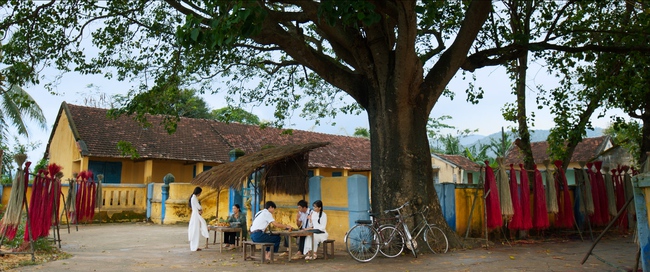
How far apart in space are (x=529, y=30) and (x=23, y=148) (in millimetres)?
29585

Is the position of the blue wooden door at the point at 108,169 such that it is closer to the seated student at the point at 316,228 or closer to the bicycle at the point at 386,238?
the seated student at the point at 316,228

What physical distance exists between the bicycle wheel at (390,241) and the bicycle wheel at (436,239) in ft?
Answer: 1.75

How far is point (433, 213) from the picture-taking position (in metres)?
9.53

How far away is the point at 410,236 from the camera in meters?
8.96

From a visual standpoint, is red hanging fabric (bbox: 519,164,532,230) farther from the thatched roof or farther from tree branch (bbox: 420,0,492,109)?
the thatched roof

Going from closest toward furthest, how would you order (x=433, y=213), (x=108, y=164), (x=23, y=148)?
(x=433, y=213) → (x=108, y=164) → (x=23, y=148)

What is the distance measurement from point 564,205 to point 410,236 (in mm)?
5527

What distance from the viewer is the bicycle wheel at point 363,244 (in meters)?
8.66

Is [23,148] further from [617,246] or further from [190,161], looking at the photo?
[617,246]

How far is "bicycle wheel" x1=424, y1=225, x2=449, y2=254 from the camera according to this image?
9.30 meters

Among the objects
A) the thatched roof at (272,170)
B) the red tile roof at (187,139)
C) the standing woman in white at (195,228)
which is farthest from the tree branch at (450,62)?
the red tile roof at (187,139)

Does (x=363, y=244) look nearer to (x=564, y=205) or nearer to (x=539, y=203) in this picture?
(x=539, y=203)

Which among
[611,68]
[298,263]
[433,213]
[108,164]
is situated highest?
[611,68]

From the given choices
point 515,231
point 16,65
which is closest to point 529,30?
point 515,231
